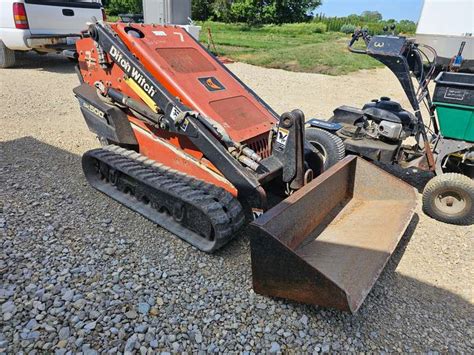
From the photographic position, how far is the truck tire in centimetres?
896

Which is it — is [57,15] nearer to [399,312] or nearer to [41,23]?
[41,23]

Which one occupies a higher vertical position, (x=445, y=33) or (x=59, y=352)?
(x=445, y=33)

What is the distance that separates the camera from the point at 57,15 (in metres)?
8.22

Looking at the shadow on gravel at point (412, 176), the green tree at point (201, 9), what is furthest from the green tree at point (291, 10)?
the shadow on gravel at point (412, 176)

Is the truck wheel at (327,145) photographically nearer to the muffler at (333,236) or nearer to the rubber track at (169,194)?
the muffler at (333,236)

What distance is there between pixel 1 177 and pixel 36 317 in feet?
7.32

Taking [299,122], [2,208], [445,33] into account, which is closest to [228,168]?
[299,122]

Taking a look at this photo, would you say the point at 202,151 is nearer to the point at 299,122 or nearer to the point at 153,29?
the point at 299,122

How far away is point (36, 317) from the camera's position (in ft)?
7.41

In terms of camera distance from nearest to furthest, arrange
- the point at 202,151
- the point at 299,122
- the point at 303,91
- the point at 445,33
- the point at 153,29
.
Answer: the point at 299,122, the point at 202,151, the point at 153,29, the point at 303,91, the point at 445,33

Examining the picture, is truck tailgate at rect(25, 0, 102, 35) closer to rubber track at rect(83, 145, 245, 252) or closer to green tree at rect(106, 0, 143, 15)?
rubber track at rect(83, 145, 245, 252)

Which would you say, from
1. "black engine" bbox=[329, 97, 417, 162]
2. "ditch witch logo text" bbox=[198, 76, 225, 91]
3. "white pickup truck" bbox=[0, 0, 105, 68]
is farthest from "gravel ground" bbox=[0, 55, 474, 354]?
"white pickup truck" bbox=[0, 0, 105, 68]

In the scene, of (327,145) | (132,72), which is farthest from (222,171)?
(327,145)

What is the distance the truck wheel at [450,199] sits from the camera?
3.35m
